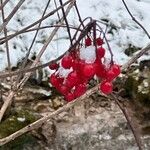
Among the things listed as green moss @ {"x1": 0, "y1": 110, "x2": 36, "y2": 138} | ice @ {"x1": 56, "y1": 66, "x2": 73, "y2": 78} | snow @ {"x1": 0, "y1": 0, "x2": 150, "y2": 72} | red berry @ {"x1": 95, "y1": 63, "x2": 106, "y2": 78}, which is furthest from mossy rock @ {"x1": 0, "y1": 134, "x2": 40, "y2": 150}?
red berry @ {"x1": 95, "y1": 63, "x2": 106, "y2": 78}

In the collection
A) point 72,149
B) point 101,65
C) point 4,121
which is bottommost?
point 72,149

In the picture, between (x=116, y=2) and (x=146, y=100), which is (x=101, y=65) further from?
(x=116, y=2)

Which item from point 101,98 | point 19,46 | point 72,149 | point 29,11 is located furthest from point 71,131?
point 29,11

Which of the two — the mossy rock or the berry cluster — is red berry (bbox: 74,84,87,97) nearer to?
the berry cluster

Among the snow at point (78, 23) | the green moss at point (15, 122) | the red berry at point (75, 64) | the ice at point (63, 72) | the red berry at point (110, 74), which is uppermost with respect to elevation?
the red berry at point (75, 64)

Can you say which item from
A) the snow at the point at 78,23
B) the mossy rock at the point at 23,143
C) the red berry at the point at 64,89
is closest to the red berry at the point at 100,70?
the red berry at the point at 64,89

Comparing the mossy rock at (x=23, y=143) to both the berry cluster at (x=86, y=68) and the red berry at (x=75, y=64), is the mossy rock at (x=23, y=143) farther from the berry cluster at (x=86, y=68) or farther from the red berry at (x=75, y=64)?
the red berry at (x=75, y=64)
